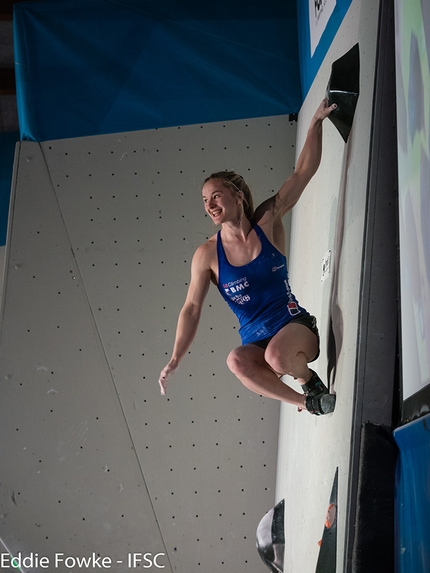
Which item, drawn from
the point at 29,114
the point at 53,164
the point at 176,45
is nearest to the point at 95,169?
the point at 53,164

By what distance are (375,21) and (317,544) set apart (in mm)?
1682

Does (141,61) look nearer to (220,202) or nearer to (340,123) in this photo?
(220,202)

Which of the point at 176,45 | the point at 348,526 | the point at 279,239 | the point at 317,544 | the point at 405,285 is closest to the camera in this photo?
the point at 405,285

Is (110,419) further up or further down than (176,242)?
further down

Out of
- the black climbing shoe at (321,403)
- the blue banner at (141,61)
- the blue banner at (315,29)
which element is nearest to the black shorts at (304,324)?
the black climbing shoe at (321,403)

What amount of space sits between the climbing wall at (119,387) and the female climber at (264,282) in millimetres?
1162

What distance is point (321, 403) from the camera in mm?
2117

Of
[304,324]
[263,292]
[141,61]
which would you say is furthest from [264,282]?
[141,61]

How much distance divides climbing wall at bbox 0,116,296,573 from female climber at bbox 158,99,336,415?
1162 mm

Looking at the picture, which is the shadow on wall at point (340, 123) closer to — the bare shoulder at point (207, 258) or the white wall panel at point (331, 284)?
the white wall panel at point (331, 284)

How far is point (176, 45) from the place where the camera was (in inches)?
141

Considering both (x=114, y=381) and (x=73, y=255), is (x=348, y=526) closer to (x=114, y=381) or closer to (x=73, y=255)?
(x=114, y=381)

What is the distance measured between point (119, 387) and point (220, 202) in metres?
1.60

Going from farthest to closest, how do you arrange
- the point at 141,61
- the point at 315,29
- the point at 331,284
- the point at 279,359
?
1. the point at 141,61
2. the point at 315,29
3. the point at 331,284
4. the point at 279,359
